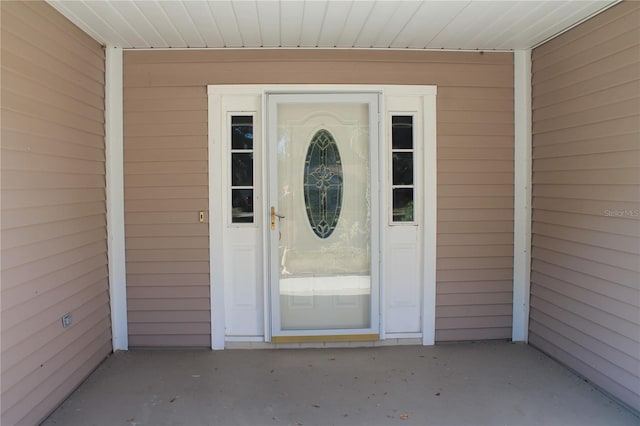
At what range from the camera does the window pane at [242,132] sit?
11.5ft

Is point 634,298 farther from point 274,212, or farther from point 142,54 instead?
point 142,54

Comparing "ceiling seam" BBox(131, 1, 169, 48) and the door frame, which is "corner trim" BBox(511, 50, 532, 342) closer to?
the door frame

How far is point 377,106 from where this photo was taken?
11.3 feet

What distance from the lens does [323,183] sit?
3.52 metres

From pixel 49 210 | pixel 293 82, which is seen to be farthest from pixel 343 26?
pixel 49 210

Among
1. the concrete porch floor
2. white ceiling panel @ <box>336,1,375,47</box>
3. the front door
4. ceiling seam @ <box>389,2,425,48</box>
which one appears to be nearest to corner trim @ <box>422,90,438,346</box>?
the concrete porch floor

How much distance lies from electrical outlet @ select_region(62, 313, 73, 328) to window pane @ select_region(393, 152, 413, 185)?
8.05 feet

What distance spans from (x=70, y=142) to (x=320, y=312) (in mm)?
2149

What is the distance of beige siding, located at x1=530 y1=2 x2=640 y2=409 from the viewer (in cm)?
256

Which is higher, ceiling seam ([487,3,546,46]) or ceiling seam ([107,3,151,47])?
ceiling seam ([487,3,546,46])

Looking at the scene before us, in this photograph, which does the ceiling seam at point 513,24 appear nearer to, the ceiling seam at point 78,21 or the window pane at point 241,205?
the window pane at point 241,205

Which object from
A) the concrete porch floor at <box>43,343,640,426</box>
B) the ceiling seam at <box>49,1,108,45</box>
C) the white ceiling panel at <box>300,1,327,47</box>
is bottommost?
the concrete porch floor at <box>43,343,640,426</box>

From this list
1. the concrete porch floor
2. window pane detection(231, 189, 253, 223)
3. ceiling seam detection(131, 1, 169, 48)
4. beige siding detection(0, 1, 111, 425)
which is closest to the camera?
beige siding detection(0, 1, 111, 425)

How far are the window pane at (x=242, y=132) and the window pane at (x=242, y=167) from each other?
0.07 m
